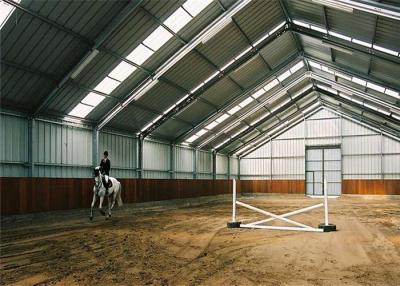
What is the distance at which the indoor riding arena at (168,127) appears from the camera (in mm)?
8188

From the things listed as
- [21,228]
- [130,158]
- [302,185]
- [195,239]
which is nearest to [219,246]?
[195,239]

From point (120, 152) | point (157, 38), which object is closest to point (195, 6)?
point (157, 38)

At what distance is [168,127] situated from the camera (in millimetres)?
29344

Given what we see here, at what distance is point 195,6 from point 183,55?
315cm

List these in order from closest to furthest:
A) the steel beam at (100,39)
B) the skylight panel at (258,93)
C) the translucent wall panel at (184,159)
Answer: the steel beam at (100,39) → the skylight panel at (258,93) → the translucent wall panel at (184,159)

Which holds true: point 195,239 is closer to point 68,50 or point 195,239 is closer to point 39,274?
point 39,274

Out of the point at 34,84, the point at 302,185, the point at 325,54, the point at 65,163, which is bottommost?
the point at 302,185

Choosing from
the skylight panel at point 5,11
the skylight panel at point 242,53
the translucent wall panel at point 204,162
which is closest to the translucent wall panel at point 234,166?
the translucent wall panel at point 204,162

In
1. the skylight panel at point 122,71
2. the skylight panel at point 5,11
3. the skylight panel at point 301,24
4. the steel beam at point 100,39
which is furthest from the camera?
the skylight panel at point 301,24

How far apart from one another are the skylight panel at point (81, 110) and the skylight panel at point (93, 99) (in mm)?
297

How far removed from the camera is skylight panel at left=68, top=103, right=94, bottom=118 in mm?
20875

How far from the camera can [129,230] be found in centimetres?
1332

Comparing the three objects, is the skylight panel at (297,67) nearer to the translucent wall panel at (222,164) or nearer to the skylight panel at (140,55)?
the skylight panel at (140,55)

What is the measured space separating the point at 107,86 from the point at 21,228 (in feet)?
29.5
